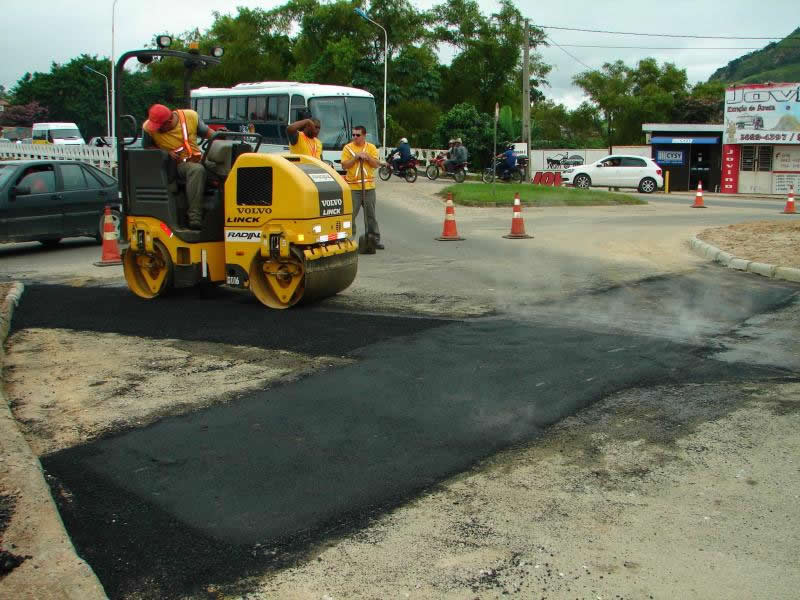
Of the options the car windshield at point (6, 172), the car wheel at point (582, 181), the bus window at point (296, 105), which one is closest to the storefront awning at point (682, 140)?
the car wheel at point (582, 181)

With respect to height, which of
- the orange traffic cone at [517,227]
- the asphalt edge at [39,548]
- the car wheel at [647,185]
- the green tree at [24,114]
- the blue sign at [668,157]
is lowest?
the asphalt edge at [39,548]

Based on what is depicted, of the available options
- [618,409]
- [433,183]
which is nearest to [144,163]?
[618,409]

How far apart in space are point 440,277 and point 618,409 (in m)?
6.22

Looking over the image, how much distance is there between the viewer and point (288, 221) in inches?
369

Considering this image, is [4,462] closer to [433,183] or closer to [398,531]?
[398,531]

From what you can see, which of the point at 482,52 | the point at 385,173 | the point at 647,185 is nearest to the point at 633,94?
the point at 482,52

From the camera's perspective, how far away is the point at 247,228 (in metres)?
9.69

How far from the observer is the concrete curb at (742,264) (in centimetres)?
1196

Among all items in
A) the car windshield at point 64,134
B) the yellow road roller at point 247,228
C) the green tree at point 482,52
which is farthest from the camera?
the green tree at point 482,52

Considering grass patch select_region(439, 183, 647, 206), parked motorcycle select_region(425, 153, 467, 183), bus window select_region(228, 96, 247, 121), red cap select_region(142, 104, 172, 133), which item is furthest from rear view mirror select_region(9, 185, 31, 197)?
parked motorcycle select_region(425, 153, 467, 183)

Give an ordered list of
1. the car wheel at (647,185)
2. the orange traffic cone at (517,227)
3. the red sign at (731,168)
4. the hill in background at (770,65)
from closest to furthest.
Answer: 1. the orange traffic cone at (517,227)
2. the car wheel at (647,185)
3. the red sign at (731,168)
4. the hill in background at (770,65)

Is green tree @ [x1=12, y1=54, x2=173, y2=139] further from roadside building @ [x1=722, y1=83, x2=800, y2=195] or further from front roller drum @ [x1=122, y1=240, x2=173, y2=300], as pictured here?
front roller drum @ [x1=122, y1=240, x2=173, y2=300]

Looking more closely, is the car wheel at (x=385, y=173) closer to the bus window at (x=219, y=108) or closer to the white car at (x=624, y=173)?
the bus window at (x=219, y=108)

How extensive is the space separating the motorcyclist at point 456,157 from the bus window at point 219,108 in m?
8.97
